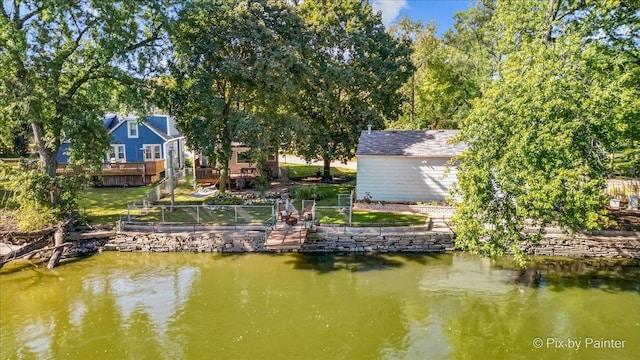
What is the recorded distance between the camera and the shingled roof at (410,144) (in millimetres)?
22656

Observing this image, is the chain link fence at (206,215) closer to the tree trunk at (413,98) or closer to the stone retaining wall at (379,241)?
the stone retaining wall at (379,241)

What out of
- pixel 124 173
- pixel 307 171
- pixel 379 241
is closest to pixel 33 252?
pixel 124 173

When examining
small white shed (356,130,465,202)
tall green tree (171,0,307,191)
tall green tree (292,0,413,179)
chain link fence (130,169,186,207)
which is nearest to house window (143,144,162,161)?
chain link fence (130,169,186,207)

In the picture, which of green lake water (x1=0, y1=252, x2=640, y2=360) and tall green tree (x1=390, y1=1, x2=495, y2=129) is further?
tall green tree (x1=390, y1=1, x2=495, y2=129)

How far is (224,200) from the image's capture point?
22719 mm

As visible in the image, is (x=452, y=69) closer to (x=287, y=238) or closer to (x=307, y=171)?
(x=307, y=171)

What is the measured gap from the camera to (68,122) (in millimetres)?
18562

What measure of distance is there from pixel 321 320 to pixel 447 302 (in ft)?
13.9

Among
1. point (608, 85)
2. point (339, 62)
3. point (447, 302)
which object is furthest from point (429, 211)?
point (339, 62)

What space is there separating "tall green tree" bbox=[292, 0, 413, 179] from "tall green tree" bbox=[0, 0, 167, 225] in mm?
11274

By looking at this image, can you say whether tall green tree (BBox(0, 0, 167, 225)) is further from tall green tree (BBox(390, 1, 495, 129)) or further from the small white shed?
tall green tree (BBox(390, 1, 495, 129))

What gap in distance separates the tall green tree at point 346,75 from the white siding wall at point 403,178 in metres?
6.07

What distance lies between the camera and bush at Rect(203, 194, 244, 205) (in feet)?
73.8

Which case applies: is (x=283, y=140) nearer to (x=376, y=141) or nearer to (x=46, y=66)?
(x=376, y=141)
